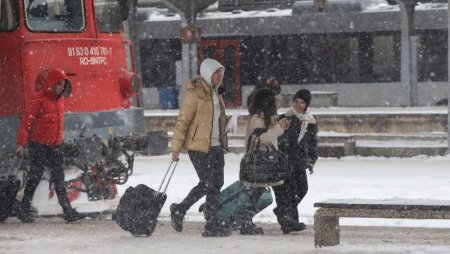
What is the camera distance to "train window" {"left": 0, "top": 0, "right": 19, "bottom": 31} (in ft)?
41.0

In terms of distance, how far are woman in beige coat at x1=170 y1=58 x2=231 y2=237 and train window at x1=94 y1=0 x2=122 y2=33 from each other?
3.33m

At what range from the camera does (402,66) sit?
111 ft

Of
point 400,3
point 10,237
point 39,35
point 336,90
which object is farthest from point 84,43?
point 336,90

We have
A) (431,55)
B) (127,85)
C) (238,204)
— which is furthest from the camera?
(431,55)

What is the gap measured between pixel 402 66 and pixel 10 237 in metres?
24.3

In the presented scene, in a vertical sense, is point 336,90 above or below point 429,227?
below

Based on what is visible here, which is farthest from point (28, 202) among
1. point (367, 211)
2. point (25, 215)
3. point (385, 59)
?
point (385, 59)

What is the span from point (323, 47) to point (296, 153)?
25864 millimetres

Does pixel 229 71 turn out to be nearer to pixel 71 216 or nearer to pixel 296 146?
pixel 71 216

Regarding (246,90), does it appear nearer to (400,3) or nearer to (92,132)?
(400,3)

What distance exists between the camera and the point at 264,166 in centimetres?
1034

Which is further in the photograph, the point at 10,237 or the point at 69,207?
the point at 69,207

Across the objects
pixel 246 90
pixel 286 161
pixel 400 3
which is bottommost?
pixel 246 90

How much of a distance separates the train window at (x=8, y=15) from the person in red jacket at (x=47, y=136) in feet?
2.79
